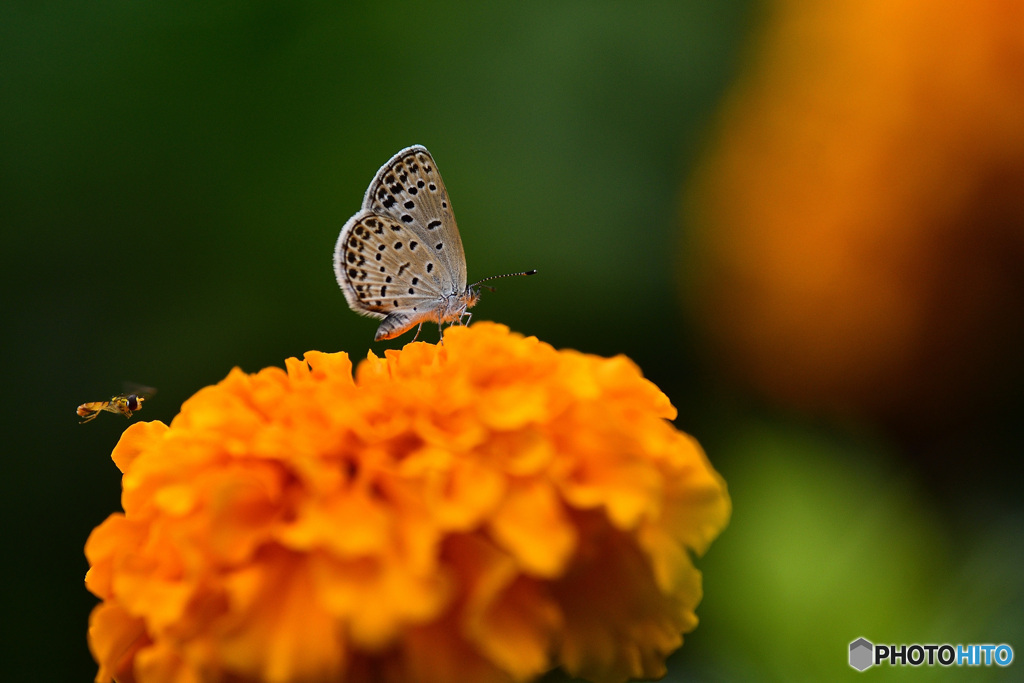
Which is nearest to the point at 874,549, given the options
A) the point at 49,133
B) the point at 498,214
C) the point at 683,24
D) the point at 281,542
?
the point at 281,542

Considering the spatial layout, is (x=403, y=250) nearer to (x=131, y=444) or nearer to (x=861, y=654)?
(x=131, y=444)

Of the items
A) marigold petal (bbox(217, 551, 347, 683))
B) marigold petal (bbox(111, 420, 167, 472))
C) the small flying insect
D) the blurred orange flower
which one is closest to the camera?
marigold petal (bbox(217, 551, 347, 683))

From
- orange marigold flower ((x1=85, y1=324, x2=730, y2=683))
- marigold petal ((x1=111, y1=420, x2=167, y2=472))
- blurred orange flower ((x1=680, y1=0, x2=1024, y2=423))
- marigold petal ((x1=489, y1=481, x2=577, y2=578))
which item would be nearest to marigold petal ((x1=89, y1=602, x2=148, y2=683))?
orange marigold flower ((x1=85, y1=324, x2=730, y2=683))

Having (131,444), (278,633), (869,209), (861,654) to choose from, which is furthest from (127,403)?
(869,209)

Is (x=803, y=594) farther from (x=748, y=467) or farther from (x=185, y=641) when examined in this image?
(x=185, y=641)

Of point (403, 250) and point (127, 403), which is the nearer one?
point (127, 403)

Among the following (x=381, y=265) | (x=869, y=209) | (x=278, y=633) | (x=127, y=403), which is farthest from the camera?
(x=869, y=209)

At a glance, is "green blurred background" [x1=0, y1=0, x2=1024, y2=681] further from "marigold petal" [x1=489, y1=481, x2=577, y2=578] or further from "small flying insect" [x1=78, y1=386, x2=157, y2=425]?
"marigold petal" [x1=489, y1=481, x2=577, y2=578]
